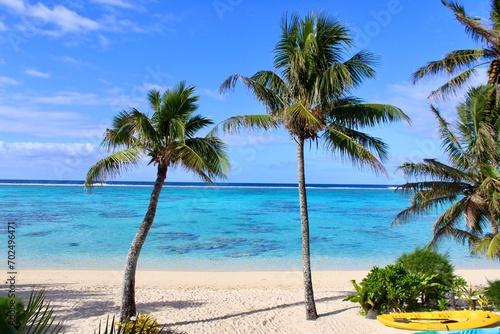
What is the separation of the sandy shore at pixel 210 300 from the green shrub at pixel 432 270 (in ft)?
5.97

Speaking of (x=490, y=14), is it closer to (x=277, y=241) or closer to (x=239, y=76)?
(x=239, y=76)

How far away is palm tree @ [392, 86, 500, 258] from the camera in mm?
10938

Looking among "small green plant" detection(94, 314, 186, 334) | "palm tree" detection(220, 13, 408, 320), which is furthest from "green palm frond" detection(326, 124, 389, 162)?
"small green plant" detection(94, 314, 186, 334)

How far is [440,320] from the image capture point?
9.02 meters

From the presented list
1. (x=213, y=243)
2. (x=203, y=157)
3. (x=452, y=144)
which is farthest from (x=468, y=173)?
(x=213, y=243)

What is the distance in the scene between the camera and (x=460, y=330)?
25.9 feet

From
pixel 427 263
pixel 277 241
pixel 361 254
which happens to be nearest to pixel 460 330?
pixel 427 263

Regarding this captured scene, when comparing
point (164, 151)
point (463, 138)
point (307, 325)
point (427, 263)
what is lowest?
point (307, 325)

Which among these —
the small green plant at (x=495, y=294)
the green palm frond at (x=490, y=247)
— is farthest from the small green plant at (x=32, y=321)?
the small green plant at (x=495, y=294)

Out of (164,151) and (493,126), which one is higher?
(493,126)

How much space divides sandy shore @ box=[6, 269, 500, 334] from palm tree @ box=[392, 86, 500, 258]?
370 centimetres

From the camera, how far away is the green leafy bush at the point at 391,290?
996 cm

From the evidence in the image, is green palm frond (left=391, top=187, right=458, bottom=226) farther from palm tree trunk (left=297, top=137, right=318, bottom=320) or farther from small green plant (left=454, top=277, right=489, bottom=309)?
palm tree trunk (left=297, top=137, right=318, bottom=320)

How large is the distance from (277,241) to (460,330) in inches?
825
